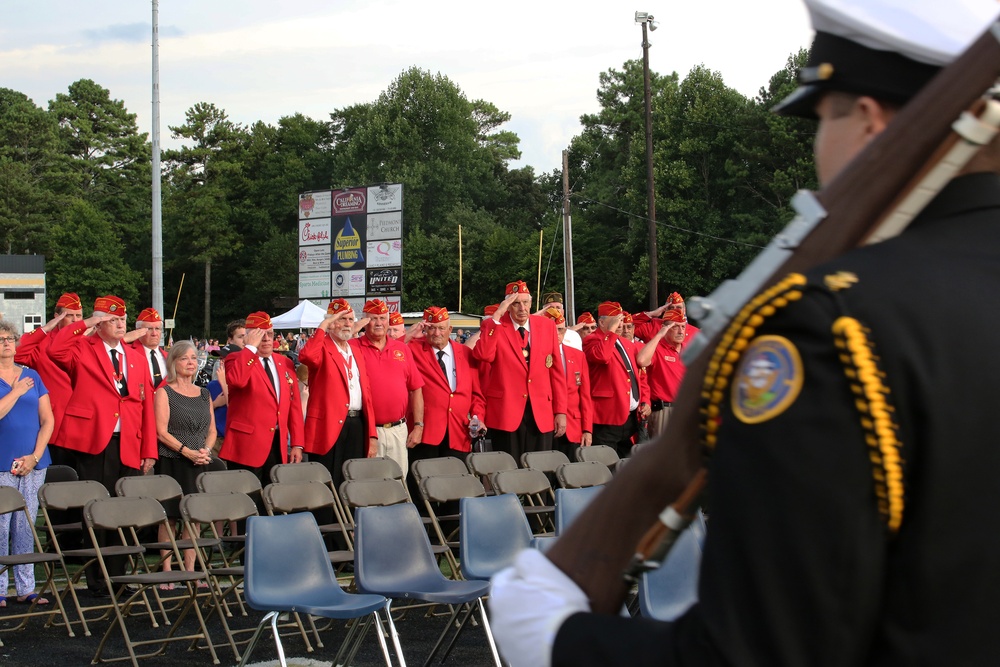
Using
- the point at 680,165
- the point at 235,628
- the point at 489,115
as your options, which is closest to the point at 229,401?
the point at 235,628

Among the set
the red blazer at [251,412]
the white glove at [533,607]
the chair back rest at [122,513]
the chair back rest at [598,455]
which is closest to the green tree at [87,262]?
the red blazer at [251,412]

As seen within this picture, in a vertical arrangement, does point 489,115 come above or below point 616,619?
above

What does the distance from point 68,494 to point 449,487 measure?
2398 mm

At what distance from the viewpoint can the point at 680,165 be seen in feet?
155

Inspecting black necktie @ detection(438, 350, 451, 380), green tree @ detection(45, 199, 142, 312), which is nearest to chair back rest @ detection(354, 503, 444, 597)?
black necktie @ detection(438, 350, 451, 380)

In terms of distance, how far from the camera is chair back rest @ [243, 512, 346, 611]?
209 inches

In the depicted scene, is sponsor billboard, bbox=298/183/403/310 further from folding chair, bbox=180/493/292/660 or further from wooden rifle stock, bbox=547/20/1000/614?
wooden rifle stock, bbox=547/20/1000/614

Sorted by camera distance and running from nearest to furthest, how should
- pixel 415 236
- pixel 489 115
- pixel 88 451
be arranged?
pixel 88 451 → pixel 415 236 → pixel 489 115

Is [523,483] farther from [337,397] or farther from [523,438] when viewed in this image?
[523,438]

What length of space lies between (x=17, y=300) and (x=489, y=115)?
32.2m

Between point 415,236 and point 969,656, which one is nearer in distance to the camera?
point 969,656

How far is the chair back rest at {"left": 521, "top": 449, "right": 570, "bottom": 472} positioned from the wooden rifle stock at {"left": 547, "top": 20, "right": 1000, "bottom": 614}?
25.1 ft

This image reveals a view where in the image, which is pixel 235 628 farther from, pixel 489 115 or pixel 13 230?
pixel 489 115

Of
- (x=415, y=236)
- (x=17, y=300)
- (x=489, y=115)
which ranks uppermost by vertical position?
(x=489, y=115)
